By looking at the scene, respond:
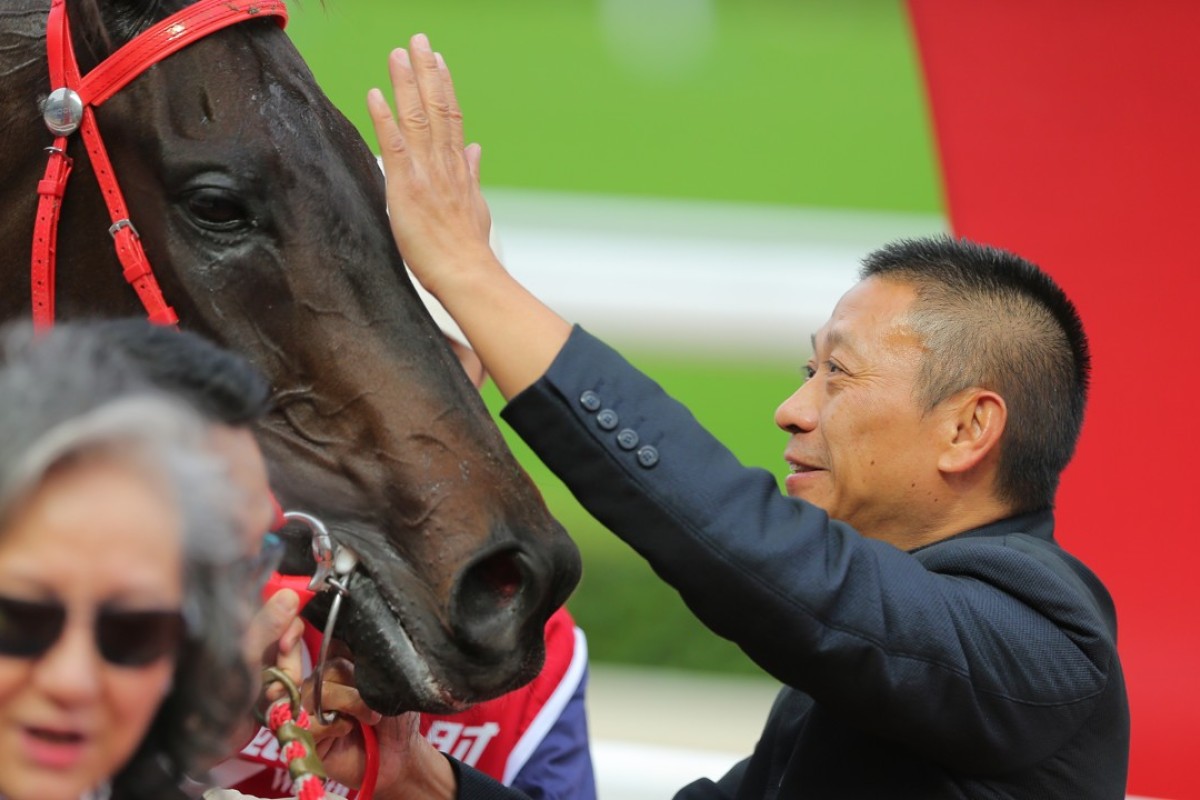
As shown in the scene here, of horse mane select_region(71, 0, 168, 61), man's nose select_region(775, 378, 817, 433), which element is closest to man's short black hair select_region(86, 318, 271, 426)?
man's nose select_region(775, 378, 817, 433)

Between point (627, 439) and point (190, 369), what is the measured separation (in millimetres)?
622

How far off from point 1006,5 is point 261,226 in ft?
21.9

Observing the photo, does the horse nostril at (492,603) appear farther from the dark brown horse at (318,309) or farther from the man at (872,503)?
the man at (872,503)

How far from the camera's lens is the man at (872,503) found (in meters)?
1.60

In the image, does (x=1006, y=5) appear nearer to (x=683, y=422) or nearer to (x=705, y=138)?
(x=705, y=138)

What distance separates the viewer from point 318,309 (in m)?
2.01

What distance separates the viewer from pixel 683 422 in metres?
1.63

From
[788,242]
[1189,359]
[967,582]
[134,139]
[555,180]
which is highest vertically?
[555,180]

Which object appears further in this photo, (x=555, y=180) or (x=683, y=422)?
(x=555, y=180)

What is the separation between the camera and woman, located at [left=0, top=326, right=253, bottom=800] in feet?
3.14

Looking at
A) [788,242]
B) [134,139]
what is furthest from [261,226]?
[788,242]

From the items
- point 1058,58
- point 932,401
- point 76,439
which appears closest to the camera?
point 76,439

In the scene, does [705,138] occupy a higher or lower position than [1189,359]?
higher

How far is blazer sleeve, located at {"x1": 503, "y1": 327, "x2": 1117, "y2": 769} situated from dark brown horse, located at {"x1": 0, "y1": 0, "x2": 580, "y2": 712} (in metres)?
0.27
